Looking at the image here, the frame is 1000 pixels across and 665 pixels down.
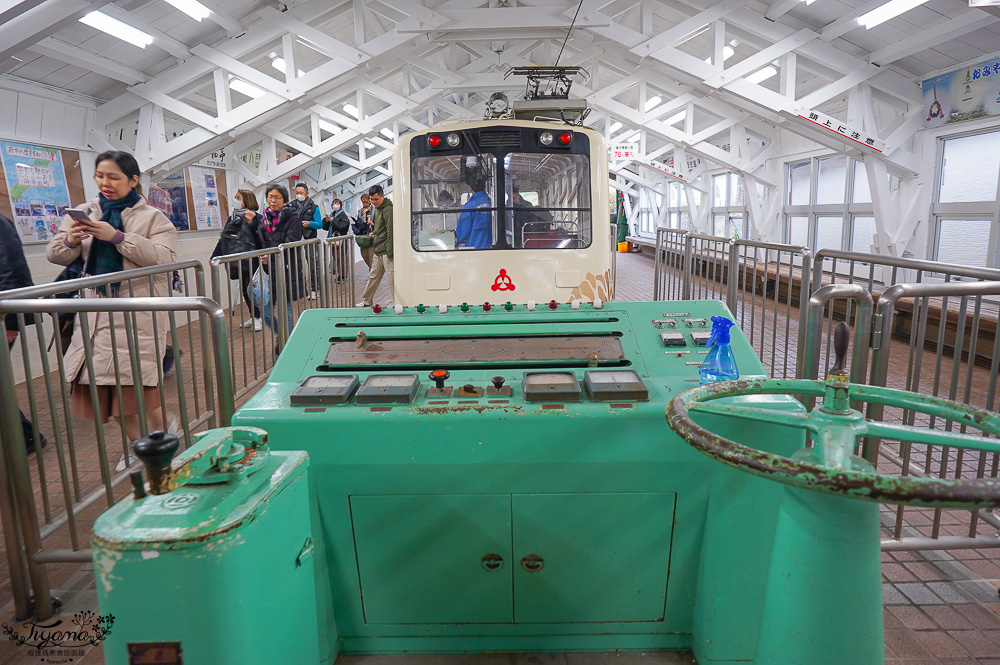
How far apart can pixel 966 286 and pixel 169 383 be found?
602 centimetres

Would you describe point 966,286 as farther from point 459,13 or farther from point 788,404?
point 459,13

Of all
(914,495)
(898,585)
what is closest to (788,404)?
(914,495)

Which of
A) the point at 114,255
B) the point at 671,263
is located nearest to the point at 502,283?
the point at 114,255

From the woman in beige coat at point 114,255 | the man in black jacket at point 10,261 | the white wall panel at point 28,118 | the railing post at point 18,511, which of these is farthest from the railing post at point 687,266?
the white wall panel at point 28,118

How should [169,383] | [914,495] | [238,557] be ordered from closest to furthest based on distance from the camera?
1. [914,495]
2. [238,557]
3. [169,383]

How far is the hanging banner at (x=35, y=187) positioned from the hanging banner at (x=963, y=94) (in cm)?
A: 1007

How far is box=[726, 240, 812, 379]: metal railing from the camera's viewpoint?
4.36 meters

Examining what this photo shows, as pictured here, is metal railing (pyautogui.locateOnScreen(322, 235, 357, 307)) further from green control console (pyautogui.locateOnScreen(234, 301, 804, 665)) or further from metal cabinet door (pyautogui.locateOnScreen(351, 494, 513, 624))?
metal cabinet door (pyautogui.locateOnScreen(351, 494, 513, 624))

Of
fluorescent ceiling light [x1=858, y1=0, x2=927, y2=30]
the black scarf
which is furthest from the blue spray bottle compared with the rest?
fluorescent ceiling light [x1=858, y1=0, x2=927, y2=30]

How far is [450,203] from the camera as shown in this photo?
14.5ft

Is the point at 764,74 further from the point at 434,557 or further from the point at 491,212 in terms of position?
the point at 434,557

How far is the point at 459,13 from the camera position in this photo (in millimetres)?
8656

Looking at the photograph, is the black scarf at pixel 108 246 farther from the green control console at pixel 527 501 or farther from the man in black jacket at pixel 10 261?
the green control console at pixel 527 501

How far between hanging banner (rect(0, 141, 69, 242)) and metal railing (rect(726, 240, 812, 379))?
654cm
